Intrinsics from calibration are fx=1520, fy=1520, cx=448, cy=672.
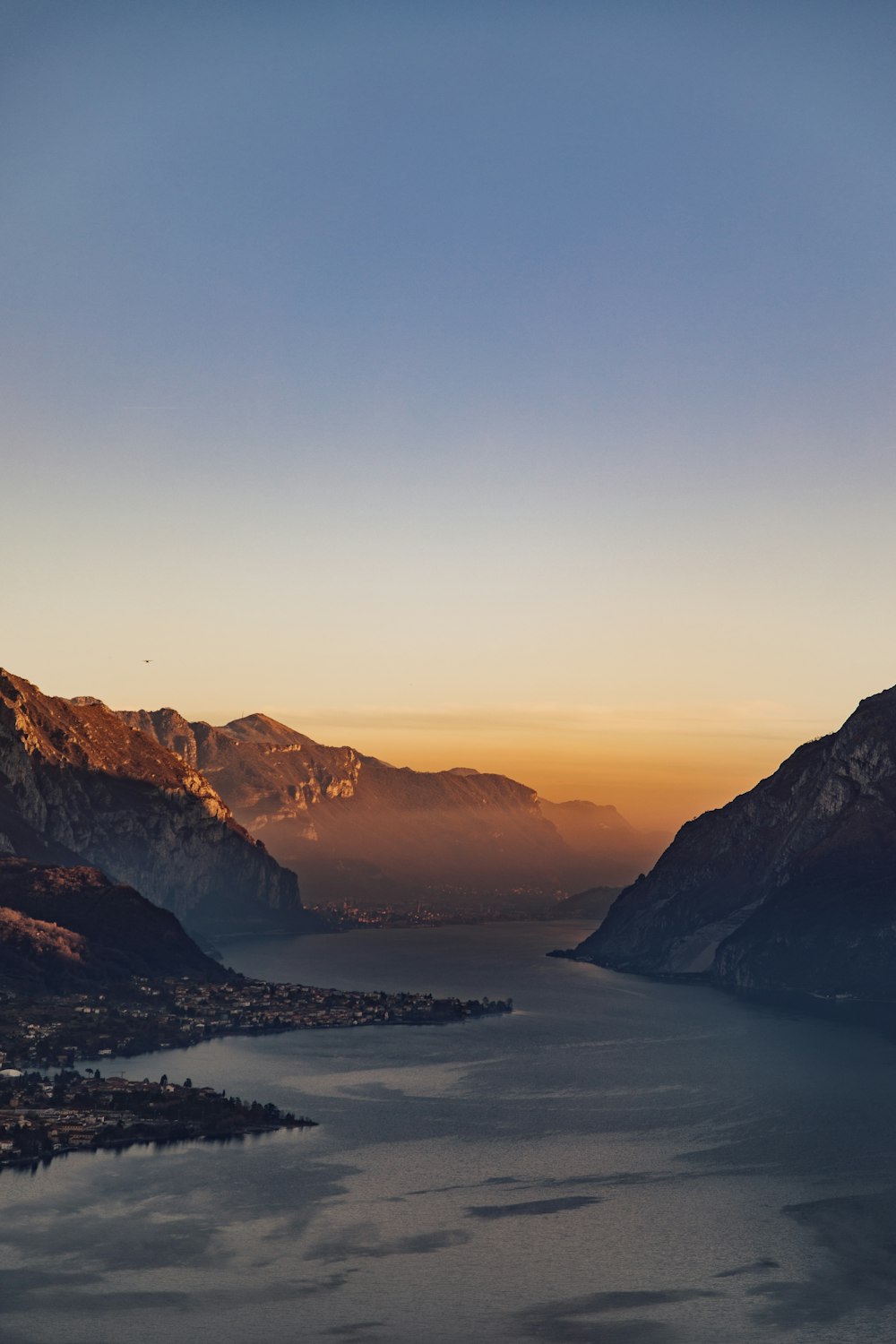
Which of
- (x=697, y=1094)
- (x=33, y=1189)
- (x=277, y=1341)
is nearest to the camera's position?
(x=277, y=1341)

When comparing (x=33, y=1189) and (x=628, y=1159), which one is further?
(x=628, y=1159)

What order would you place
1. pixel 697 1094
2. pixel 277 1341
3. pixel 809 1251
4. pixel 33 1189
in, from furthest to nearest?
pixel 697 1094 → pixel 33 1189 → pixel 809 1251 → pixel 277 1341

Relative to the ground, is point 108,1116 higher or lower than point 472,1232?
higher

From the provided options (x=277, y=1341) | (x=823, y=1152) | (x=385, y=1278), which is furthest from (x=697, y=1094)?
(x=277, y=1341)

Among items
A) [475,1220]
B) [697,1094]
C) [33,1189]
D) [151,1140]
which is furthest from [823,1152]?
[33,1189]

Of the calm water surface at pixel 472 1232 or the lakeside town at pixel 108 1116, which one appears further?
the lakeside town at pixel 108 1116

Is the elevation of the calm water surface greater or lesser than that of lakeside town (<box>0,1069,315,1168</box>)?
lesser

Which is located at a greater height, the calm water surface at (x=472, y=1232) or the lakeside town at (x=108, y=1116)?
the lakeside town at (x=108, y=1116)

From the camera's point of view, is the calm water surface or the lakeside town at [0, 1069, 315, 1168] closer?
the calm water surface

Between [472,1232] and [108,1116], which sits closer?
[472,1232]

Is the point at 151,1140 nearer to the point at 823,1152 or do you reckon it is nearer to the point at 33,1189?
the point at 33,1189
